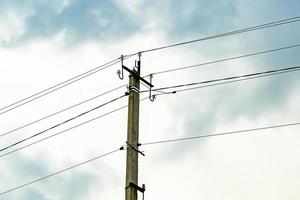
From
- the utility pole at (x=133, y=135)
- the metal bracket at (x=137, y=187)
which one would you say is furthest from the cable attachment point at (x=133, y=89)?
the metal bracket at (x=137, y=187)

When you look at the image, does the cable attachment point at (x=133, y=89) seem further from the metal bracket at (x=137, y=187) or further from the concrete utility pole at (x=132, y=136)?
the metal bracket at (x=137, y=187)

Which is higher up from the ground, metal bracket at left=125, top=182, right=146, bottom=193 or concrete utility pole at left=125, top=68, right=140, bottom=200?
concrete utility pole at left=125, top=68, right=140, bottom=200

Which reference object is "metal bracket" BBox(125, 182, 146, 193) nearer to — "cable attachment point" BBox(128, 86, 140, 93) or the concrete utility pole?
the concrete utility pole

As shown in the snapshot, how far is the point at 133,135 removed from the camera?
16.8 metres

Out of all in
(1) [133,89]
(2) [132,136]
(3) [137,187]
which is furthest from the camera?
(1) [133,89]

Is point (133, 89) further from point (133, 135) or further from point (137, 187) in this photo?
point (137, 187)

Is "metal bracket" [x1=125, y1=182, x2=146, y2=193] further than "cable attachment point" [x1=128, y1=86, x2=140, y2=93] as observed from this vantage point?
No

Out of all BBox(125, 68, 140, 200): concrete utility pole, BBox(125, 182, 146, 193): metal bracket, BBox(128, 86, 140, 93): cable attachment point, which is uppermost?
BBox(128, 86, 140, 93): cable attachment point

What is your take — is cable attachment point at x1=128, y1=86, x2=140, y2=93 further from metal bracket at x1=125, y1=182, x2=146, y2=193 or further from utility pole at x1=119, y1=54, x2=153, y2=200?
metal bracket at x1=125, y1=182, x2=146, y2=193

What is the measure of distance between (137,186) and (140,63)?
4.09 m

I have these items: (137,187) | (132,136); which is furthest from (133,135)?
(137,187)

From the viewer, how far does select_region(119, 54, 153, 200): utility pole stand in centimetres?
1600

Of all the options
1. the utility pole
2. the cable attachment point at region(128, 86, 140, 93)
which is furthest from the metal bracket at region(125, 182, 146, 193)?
the cable attachment point at region(128, 86, 140, 93)

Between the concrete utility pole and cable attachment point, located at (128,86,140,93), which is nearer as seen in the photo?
the concrete utility pole
